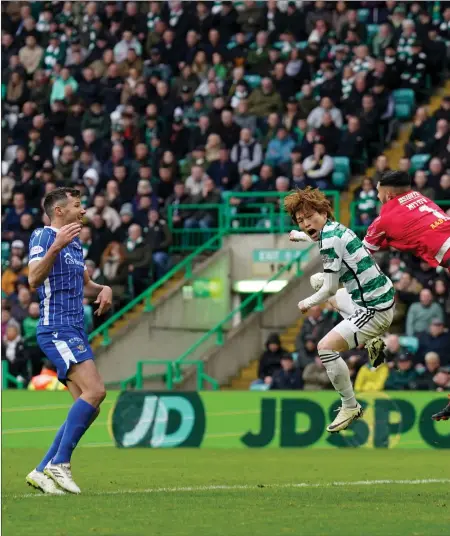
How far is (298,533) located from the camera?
329 inches

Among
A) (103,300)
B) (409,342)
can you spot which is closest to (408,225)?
(103,300)

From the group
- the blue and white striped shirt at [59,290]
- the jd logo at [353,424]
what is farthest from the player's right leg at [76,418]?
the jd logo at [353,424]

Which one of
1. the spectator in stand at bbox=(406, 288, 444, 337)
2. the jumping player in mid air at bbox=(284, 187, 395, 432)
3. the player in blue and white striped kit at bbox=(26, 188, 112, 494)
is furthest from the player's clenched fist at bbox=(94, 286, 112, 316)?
the spectator in stand at bbox=(406, 288, 444, 337)

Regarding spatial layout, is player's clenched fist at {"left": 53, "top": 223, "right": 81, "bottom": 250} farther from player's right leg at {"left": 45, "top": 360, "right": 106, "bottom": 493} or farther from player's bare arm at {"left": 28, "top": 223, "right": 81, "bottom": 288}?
player's right leg at {"left": 45, "top": 360, "right": 106, "bottom": 493}

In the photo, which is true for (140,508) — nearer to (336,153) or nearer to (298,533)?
(298,533)

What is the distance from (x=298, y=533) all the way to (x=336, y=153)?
15.4 m

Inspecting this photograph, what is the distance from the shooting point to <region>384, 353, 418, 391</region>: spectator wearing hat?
736 inches

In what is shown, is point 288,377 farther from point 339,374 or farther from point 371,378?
point 339,374

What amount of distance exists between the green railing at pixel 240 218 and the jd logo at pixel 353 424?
555 cm

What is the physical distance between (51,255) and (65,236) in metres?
0.20

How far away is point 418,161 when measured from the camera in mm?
21984

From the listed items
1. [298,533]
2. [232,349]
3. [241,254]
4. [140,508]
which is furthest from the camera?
[241,254]

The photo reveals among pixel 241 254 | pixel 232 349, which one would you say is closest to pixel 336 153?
pixel 241 254

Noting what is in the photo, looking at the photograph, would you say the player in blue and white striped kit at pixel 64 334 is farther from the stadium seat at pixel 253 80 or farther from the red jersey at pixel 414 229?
the stadium seat at pixel 253 80
